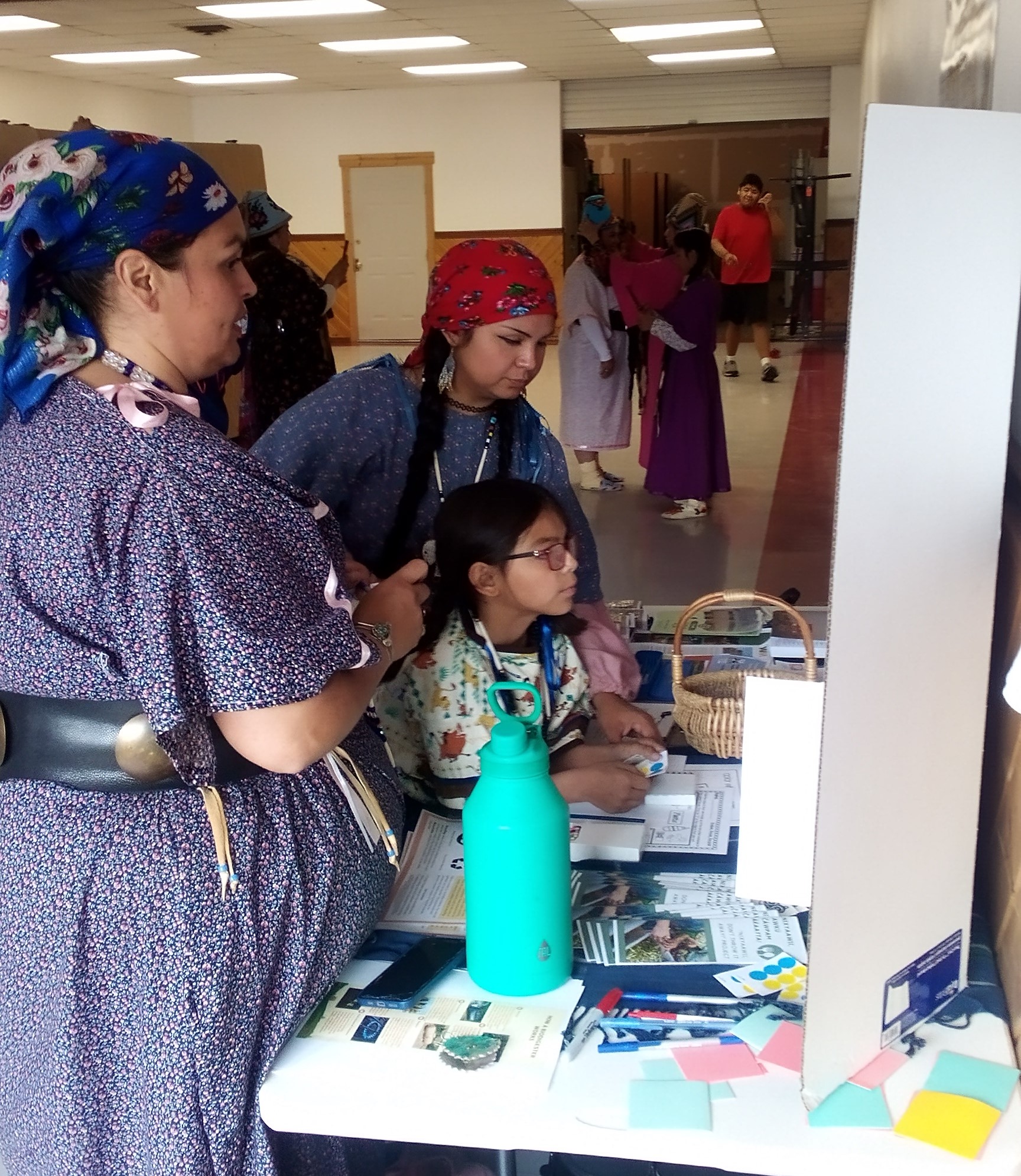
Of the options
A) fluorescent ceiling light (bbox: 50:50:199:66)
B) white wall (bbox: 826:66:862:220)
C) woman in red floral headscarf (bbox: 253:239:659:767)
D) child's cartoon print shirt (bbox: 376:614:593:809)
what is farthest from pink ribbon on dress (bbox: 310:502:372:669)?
white wall (bbox: 826:66:862:220)

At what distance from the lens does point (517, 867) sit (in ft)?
3.55

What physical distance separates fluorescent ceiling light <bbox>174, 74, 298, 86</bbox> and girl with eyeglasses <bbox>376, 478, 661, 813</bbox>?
43.6ft

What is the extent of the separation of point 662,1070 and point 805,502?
576 cm

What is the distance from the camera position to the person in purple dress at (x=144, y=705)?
3.33 ft

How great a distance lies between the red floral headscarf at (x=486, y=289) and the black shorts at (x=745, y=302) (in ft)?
34.3

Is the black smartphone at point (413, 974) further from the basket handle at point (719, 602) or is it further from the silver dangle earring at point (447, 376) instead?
the silver dangle earring at point (447, 376)

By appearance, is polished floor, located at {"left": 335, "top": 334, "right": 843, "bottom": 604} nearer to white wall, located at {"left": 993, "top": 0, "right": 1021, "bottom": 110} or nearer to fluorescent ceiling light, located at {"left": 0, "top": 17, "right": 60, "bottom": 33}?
white wall, located at {"left": 993, "top": 0, "right": 1021, "bottom": 110}

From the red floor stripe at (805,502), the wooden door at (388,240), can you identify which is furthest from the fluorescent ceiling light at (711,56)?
the red floor stripe at (805,502)

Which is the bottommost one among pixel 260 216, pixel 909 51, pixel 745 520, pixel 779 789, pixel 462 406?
pixel 745 520

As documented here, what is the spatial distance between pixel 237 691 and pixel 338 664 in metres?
0.10

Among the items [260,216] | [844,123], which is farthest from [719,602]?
[844,123]

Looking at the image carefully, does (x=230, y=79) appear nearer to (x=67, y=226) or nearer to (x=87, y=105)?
(x=87, y=105)

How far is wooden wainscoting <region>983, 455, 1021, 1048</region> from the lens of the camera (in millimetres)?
1071

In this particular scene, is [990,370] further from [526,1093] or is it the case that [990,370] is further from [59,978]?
[59,978]
